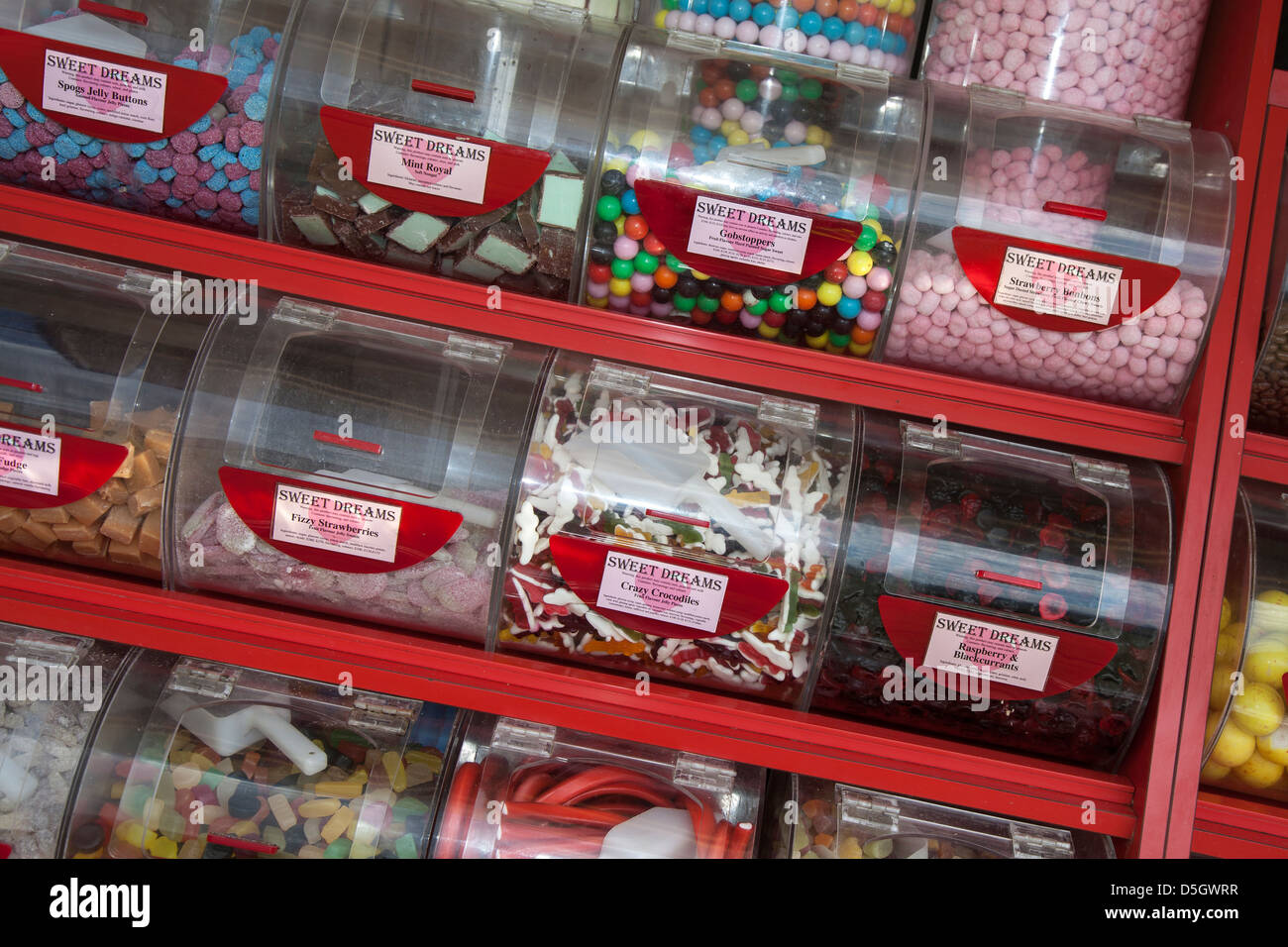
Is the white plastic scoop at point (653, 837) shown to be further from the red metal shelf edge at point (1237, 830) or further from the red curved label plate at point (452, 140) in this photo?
the red curved label plate at point (452, 140)

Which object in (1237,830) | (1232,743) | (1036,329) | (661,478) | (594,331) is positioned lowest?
(1237,830)

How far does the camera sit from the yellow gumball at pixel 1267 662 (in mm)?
1258

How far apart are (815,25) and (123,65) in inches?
42.8

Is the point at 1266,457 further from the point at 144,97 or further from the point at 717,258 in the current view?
the point at 144,97

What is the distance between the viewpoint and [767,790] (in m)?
1.49

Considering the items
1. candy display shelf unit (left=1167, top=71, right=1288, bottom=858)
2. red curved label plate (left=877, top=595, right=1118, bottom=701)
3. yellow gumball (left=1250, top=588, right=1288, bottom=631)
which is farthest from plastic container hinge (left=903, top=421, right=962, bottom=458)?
yellow gumball (left=1250, top=588, right=1288, bottom=631)

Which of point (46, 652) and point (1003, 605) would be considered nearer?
point (1003, 605)

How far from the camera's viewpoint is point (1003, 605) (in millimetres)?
1291

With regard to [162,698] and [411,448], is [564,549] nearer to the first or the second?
[411,448]

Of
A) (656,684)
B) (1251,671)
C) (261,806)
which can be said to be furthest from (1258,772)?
(261,806)

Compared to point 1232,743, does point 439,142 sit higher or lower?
higher

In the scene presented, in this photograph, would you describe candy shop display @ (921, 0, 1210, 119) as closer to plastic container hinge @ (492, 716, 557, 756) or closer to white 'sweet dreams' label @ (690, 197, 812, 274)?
white 'sweet dreams' label @ (690, 197, 812, 274)
